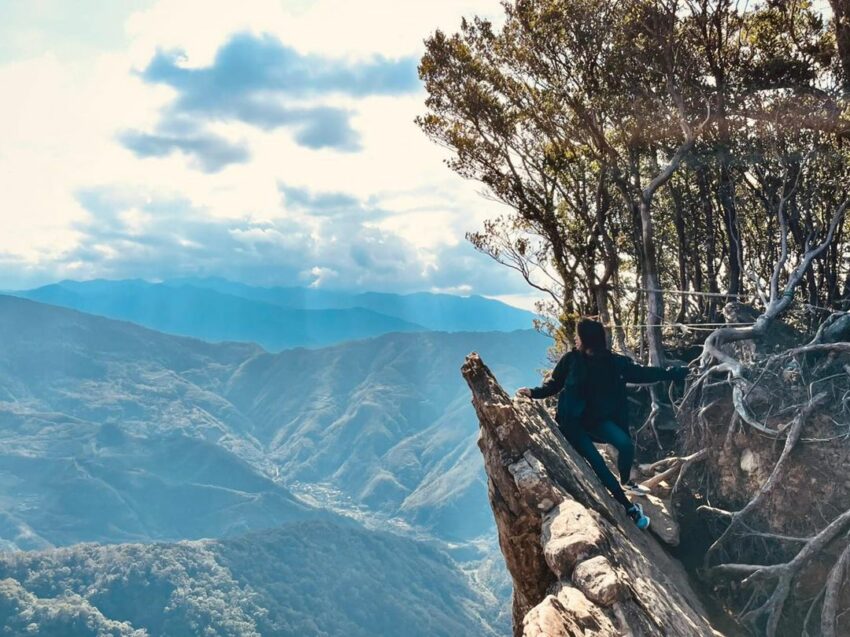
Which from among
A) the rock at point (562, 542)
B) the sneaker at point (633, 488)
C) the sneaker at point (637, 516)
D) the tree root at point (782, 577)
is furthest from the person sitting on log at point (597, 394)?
the tree root at point (782, 577)

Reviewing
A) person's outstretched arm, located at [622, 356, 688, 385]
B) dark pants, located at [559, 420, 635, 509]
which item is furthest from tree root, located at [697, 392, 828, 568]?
person's outstretched arm, located at [622, 356, 688, 385]

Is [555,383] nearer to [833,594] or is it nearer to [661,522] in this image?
[661,522]

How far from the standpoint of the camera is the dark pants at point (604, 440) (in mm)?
9906

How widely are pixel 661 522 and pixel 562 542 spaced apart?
4269mm

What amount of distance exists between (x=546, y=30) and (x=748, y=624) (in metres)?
13.8

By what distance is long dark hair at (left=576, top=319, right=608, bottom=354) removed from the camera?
9.59m

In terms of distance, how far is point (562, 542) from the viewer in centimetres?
743

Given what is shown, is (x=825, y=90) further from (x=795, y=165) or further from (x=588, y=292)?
(x=588, y=292)

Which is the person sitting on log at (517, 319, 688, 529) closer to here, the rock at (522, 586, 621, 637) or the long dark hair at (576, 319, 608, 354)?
the long dark hair at (576, 319, 608, 354)

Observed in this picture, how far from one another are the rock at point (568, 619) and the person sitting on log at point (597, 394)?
12.4ft

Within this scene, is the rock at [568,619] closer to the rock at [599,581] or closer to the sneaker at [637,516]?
the rock at [599,581]

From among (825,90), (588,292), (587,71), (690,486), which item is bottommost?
(690,486)

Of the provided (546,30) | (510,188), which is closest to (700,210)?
(510,188)

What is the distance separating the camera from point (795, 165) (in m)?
17.4
